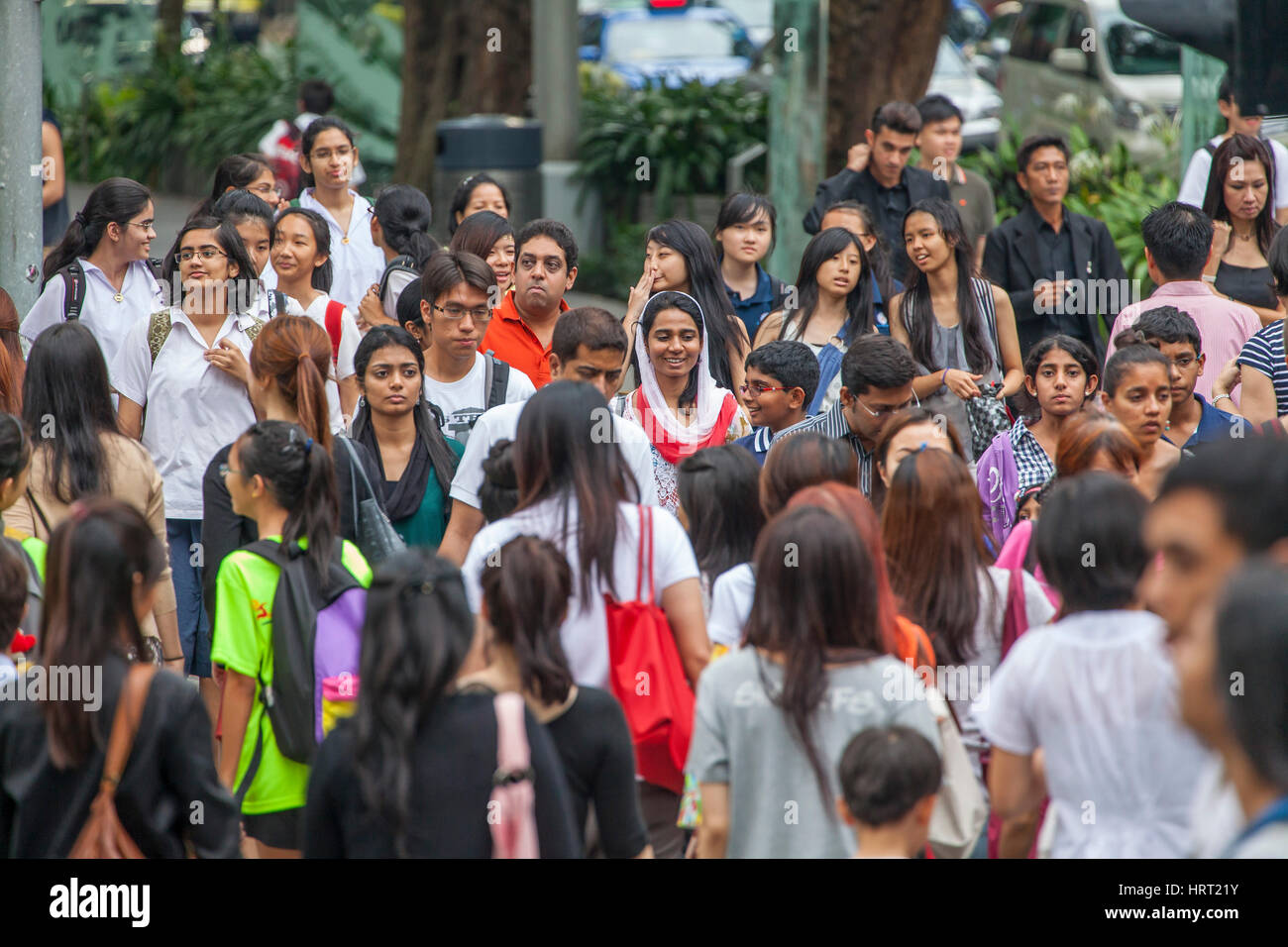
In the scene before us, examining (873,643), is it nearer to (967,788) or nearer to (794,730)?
(794,730)

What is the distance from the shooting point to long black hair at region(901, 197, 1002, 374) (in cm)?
687

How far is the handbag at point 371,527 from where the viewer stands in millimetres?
4887

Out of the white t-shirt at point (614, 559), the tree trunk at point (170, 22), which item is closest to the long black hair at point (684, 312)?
the white t-shirt at point (614, 559)

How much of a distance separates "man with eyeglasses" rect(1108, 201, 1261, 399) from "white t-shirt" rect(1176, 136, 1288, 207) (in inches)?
66.5

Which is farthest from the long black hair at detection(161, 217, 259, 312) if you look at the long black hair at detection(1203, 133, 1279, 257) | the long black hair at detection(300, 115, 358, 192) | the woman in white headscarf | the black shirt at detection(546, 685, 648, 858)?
the long black hair at detection(1203, 133, 1279, 257)

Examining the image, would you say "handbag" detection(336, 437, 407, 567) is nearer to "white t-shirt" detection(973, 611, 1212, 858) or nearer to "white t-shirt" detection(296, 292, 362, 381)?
"white t-shirt" detection(296, 292, 362, 381)

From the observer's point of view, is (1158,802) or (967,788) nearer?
(1158,802)

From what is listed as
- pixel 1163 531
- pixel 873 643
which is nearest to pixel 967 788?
pixel 873 643

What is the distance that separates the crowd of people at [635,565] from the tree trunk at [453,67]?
8.53 m

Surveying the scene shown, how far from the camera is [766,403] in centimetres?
561

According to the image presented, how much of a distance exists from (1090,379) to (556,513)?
8.24 feet

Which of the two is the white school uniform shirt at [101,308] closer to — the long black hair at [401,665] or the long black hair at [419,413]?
the long black hair at [419,413]

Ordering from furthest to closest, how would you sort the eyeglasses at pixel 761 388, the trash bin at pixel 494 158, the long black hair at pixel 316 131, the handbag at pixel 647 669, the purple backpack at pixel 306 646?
the trash bin at pixel 494 158 → the long black hair at pixel 316 131 → the eyeglasses at pixel 761 388 → the purple backpack at pixel 306 646 → the handbag at pixel 647 669

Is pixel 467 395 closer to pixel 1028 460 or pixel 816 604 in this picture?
pixel 1028 460
